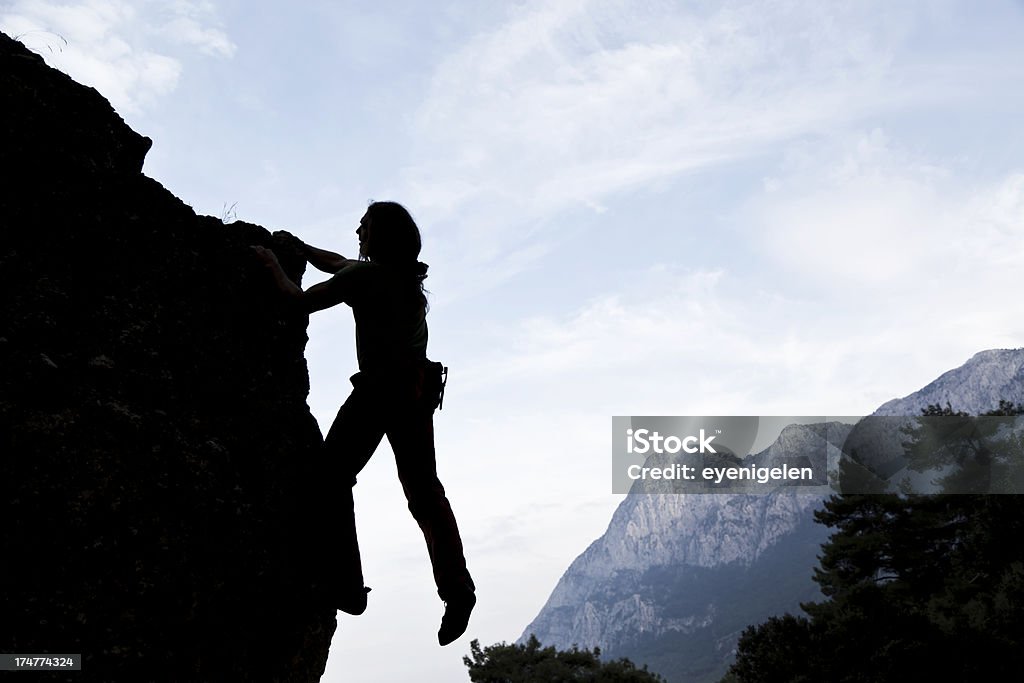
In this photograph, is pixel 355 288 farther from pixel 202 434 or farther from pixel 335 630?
pixel 335 630

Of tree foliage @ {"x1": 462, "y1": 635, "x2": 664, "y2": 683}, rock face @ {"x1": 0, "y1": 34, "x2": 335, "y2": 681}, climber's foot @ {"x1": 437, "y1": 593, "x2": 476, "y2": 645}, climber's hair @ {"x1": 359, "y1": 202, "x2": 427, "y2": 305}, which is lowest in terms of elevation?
tree foliage @ {"x1": 462, "y1": 635, "x2": 664, "y2": 683}

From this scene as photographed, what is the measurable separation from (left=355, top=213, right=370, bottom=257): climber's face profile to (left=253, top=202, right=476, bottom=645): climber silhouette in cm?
3

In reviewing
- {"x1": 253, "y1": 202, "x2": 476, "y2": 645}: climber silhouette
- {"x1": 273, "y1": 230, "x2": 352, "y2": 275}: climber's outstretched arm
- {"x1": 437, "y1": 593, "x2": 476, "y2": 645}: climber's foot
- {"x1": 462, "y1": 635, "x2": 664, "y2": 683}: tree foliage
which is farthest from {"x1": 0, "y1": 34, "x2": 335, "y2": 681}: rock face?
{"x1": 462, "y1": 635, "x2": 664, "y2": 683}: tree foliage

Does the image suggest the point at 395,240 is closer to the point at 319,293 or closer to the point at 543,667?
the point at 319,293

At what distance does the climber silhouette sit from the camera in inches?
185

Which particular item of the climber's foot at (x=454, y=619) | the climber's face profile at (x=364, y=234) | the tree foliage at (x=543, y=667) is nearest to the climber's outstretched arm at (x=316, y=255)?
the climber's face profile at (x=364, y=234)

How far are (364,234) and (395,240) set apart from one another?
33 centimetres

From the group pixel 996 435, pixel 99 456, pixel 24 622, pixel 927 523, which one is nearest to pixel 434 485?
pixel 99 456

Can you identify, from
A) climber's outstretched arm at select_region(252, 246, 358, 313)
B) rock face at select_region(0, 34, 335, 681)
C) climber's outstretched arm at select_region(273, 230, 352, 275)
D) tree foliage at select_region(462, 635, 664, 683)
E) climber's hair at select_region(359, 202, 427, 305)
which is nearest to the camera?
rock face at select_region(0, 34, 335, 681)

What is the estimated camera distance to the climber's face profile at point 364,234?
16.4 feet

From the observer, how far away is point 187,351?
4398 millimetres

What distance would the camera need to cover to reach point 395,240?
4957mm

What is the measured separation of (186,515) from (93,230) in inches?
67.1

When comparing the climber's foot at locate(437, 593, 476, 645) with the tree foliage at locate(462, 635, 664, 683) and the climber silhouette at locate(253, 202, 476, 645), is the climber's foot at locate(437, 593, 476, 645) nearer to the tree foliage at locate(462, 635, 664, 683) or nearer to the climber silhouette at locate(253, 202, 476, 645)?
the climber silhouette at locate(253, 202, 476, 645)
